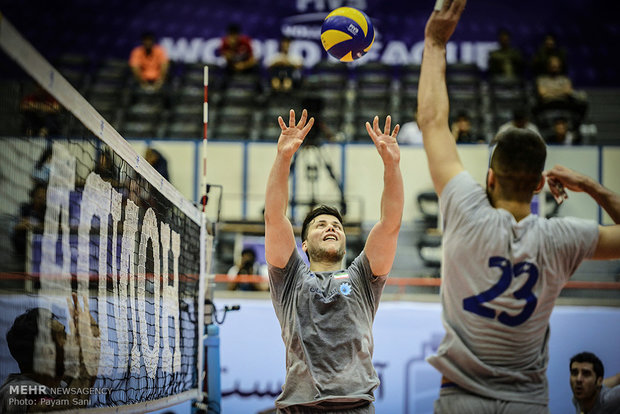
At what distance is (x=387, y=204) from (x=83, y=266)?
5.24 feet

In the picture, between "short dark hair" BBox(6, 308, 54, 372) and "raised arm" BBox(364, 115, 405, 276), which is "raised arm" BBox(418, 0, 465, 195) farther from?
"short dark hair" BBox(6, 308, 54, 372)

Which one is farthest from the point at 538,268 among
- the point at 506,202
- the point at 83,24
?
the point at 83,24

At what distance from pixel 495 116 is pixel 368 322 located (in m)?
9.93

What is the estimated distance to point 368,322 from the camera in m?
3.72

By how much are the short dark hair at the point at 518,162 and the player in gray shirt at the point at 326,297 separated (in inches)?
38.7

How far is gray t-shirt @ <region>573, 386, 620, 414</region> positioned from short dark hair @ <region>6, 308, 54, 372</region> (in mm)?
4671

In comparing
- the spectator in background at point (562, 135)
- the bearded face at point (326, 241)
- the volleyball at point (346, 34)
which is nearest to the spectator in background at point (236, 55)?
the spectator in background at point (562, 135)

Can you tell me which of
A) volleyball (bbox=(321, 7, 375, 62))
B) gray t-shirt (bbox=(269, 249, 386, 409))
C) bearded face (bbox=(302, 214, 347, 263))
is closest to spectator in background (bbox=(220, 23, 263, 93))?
volleyball (bbox=(321, 7, 375, 62))

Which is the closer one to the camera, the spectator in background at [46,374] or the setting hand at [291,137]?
the spectator in background at [46,374]

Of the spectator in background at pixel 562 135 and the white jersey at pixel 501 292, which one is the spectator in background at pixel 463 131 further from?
the white jersey at pixel 501 292

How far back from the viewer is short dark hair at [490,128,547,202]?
8.28ft

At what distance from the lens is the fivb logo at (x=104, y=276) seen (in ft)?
9.46

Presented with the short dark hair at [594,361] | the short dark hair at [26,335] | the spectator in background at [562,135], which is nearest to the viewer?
the short dark hair at [26,335]

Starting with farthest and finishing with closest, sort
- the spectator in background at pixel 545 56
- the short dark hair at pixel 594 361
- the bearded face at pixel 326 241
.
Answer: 1. the spectator in background at pixel 545 56
2. the short dark hair at pixel 594 361
3. the bearded face at pixel 326 241
